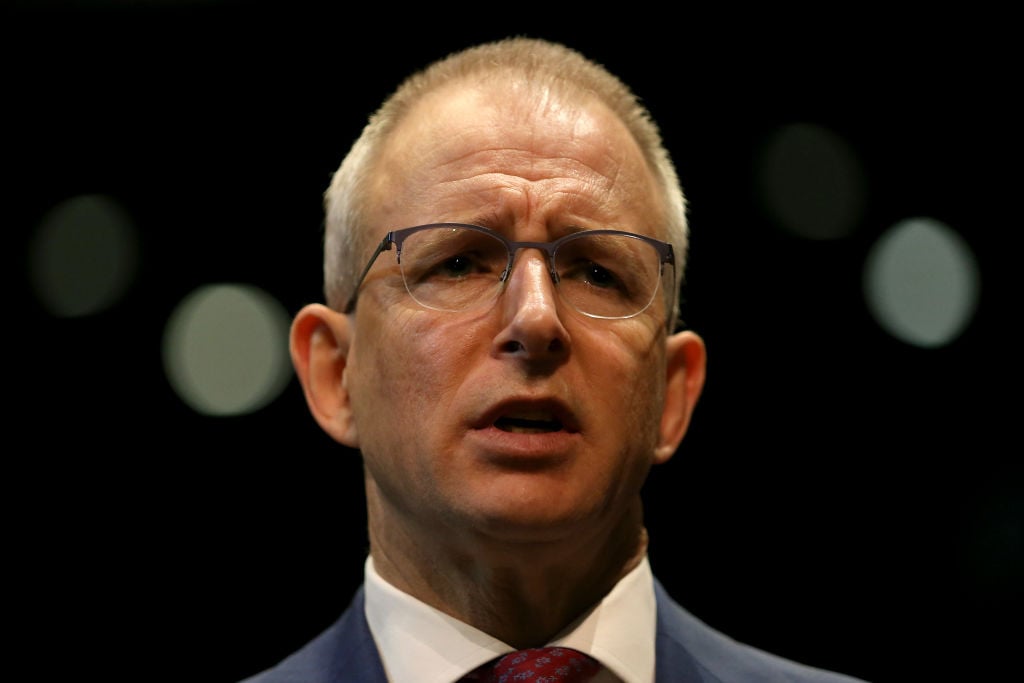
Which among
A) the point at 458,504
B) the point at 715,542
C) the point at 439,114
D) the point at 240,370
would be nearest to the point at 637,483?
the point at 458,504

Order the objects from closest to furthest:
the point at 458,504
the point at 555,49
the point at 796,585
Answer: the point at 458,504 < the point at 555,49 < the point at 796,585

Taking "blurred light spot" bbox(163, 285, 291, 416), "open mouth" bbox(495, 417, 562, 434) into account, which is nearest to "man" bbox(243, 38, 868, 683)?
"open mouth" bbox(495, 417, 562, 434)

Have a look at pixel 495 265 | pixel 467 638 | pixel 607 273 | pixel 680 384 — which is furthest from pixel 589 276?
pixel 467 638

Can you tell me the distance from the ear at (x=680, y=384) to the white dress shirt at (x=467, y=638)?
276 mm

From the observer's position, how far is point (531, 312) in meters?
1.81

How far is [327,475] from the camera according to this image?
295 cm

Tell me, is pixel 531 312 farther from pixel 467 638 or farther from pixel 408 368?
pixel 467 638

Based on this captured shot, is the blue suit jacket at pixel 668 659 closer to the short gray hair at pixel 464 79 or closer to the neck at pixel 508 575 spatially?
the neck at pixel 508 575

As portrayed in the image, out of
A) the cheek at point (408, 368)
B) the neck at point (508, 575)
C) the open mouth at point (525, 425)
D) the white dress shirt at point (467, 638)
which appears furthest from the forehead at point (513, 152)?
the white dress shirt at point (467, 638)

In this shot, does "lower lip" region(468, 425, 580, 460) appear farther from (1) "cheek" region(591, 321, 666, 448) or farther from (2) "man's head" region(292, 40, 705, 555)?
(1) "cheek" region(591, 321, 666, 448)

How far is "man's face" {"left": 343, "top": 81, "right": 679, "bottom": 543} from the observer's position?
1805mm

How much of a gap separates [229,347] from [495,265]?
4.20 feet

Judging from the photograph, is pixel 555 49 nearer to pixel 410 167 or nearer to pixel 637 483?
pixel 410 167

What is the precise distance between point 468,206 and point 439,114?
8.8 inches
